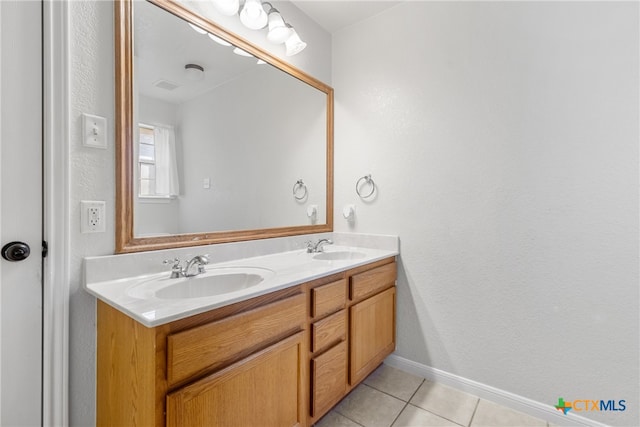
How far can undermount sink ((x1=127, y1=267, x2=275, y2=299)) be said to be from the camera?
1.09 meters

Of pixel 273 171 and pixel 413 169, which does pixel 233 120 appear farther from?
pixel 413 169

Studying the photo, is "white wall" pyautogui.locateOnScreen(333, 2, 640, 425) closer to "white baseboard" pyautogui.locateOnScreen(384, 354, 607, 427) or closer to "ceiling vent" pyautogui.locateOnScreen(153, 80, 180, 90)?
"white baseboard" pyautogui.locateOnScreen(384, 354, 607, 427)

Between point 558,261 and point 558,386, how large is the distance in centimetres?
61

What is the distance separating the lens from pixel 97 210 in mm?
1063

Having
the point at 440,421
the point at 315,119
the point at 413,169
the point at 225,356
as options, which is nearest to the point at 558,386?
the point at 440,421

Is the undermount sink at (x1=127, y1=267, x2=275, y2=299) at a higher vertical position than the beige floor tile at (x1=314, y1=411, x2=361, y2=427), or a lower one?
higher

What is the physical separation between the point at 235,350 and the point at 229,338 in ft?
0.18

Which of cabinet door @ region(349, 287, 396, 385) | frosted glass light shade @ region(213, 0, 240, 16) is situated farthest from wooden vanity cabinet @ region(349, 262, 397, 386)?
frosted glass light shade @ region(213, 0, 240, 16)

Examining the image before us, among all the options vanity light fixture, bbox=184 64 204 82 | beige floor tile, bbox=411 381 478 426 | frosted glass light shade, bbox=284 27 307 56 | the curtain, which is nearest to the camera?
the curtain

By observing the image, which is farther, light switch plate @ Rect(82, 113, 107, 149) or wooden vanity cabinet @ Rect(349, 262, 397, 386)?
wooden vanity cabinet @ Rect(349, 262, 397, 386)

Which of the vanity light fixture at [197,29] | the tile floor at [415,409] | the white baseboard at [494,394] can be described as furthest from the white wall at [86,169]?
the white baseboard at [494,394]

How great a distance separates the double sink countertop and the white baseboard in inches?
29.2

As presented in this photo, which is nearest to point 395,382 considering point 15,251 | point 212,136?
point 212,136

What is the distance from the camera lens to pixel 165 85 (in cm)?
129
